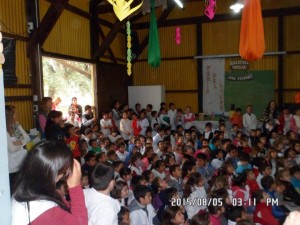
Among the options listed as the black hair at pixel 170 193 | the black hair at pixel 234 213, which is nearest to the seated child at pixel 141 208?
the black hair at pixel 170 193

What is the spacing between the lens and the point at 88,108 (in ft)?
26.7

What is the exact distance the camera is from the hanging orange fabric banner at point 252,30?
4680mm

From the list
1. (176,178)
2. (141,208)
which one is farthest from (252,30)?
(141,208)

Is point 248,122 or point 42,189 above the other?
point 42,189

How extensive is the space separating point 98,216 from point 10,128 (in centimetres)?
231

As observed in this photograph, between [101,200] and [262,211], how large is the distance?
2.06m

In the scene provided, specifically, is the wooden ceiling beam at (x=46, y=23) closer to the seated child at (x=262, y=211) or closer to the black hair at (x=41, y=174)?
the seated child at (x=262, y=211)

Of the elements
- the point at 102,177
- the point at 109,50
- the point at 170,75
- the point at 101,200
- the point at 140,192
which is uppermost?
the point at 109,50

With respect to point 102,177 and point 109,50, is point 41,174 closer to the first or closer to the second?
point 102,177

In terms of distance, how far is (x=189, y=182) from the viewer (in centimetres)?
393

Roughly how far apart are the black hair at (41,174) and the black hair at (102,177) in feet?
3.13

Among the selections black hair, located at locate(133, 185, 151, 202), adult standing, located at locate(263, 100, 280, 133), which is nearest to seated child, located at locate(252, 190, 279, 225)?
black hair, located at locate(133, 185, 151, 202)

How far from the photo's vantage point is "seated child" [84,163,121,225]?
2189mm

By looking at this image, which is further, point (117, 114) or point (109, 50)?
point (109, 50)
